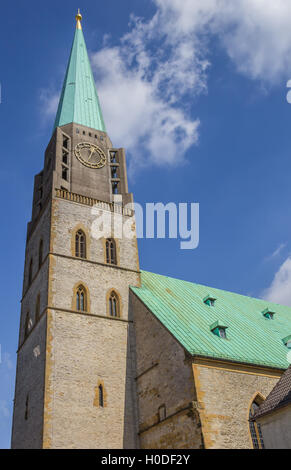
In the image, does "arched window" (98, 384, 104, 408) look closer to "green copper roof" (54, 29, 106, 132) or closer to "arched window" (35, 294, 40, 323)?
"arched window" (35, 294, 40, 323)

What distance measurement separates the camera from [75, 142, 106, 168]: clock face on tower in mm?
32219

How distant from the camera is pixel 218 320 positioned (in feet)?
84.4

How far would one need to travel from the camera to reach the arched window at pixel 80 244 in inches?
1080

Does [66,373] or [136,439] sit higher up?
[66,373]

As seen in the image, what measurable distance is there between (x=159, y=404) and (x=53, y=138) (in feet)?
67.0

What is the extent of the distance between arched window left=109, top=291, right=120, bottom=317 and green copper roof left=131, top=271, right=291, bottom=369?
1291 millimetres

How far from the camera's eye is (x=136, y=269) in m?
29.1

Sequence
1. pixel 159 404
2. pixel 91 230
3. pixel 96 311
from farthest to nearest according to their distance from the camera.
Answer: pixel 91 230 < pixel 96 311 < pixel 159 404

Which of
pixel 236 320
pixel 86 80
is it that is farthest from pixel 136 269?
pixel 86 80

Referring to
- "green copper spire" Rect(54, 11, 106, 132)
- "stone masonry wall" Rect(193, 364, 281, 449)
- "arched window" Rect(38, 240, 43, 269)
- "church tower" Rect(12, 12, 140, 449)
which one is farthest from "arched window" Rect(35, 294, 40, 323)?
"green copper spire" Rect(54, 11, 106, 132)

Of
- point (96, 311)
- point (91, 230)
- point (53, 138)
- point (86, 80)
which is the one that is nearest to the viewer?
point (96, 311)

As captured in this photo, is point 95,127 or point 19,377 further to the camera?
point 95,127
